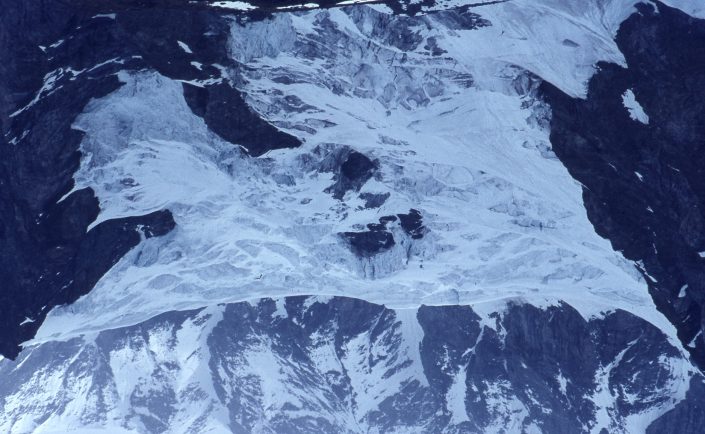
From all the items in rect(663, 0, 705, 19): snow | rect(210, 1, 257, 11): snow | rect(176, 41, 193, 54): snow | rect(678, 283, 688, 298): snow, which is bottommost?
rect(678, 283, 688, 298): snow

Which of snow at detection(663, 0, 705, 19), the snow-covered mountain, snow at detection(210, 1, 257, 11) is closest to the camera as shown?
snow at detection(210, 1, 257, 11)

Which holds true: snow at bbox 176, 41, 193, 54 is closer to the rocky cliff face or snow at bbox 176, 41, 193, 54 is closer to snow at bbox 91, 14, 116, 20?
snow at bbox 91, 14, 116, 20

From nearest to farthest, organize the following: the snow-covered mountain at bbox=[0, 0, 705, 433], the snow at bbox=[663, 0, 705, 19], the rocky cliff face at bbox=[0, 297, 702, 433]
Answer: the snow-covered mountain at bbox=[0, 0, 705, 433]
the snow at bbox=[663, 0, 705, 19]
the rocky cliff face at bbox=[0, 297, 702, 433]

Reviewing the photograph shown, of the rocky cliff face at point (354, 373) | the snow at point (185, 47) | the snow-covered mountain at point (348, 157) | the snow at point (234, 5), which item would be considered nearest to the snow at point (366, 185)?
the snow-covered mountain at point (348, 157)

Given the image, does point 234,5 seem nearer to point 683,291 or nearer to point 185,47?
point 185,47

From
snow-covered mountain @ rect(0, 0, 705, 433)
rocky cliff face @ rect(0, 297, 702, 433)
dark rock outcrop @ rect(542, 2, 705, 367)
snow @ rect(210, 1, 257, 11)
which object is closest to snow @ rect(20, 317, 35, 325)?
snow-covered mountain @ rect(0, 0, 705, 433)

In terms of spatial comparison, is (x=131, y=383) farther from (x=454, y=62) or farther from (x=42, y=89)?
(x=454, y=62)

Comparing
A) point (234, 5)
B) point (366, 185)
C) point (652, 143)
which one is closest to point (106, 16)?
point (234, 5)
